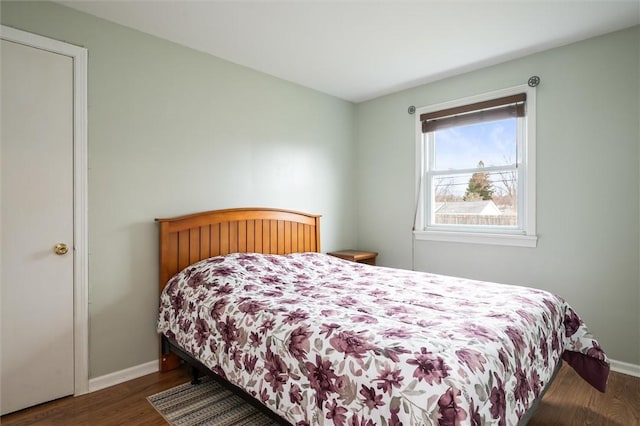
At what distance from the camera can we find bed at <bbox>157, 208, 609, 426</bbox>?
1.25 meters

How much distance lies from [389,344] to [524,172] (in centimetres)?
239

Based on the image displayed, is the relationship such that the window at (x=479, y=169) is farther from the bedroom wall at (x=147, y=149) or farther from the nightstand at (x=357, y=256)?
the bedroom wall at (x=147, y=149)

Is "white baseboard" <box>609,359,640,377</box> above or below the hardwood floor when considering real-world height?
above

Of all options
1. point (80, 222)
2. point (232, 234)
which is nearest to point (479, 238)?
point (232, 234)

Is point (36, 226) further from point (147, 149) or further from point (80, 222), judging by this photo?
point (147, 149)

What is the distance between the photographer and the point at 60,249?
2207 millimetres

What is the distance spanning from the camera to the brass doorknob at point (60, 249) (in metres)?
2.20

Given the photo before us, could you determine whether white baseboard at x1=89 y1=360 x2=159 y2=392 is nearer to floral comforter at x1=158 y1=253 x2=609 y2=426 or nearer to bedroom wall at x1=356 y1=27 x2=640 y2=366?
floral comforter at x1=158 y1=253 x2=609 y2=426

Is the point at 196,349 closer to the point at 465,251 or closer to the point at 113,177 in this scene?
the point at 113,177

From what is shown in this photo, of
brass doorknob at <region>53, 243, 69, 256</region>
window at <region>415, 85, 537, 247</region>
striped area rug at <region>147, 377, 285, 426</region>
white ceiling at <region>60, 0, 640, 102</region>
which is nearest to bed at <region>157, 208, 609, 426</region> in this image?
striped area rug at <region>147, 377, 285, 426</region>

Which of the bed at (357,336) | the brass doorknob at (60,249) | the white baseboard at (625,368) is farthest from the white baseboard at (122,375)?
the white baseboard at (625,368)

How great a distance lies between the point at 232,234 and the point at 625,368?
10.2ft

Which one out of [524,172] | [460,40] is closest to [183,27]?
[460,40]

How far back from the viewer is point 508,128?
3.17 meters
